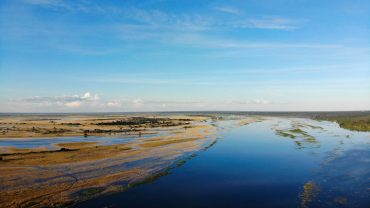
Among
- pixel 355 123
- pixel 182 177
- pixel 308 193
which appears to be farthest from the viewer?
pixel 355 123

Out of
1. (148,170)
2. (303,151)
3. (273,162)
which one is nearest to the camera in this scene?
(148,170)

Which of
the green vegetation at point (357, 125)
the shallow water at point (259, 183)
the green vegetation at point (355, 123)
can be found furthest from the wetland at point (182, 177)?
the green vegetation at point (355, 123)

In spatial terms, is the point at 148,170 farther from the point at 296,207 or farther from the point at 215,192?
the point at 296,207

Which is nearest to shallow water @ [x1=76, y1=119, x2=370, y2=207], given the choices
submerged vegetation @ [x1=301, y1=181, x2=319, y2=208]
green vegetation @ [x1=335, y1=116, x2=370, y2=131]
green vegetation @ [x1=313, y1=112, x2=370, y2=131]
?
submerged vegetation @ [x1=301, y1=181, x2=319, y2=208]

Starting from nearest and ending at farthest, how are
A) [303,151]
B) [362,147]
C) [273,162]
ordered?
[273,162] → [303,151] → [362,147]

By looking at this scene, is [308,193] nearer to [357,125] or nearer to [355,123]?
[357,125]

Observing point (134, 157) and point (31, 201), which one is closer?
point (31, 201)

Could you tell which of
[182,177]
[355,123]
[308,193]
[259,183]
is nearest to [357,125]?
[355,123]

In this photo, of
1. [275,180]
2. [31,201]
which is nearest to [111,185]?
[31,201]

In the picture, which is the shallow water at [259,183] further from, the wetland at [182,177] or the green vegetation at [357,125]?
the green vegetation at [357,125]
